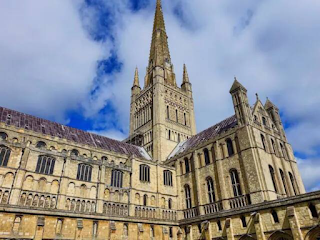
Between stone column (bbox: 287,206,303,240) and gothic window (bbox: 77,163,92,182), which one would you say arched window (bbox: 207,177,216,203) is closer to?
stone column (bbox: 287,206,303,240)

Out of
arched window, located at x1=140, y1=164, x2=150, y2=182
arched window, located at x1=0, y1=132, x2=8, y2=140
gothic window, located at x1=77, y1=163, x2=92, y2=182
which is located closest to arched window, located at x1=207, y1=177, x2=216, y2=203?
arched window, located at x1=140, y1=164, x2=150, y2=182

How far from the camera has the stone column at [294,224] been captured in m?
20.0

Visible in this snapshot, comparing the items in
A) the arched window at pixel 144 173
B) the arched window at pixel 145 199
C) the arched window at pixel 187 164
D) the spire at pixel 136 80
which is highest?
the spire at pixel 136 80

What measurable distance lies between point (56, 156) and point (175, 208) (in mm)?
19984

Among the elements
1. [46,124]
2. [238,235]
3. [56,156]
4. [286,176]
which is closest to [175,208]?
[238,235]

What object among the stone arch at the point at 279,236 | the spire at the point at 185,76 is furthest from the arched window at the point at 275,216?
the spire at the point at 185,76

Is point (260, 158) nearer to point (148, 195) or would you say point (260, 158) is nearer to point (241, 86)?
point (241, 86)

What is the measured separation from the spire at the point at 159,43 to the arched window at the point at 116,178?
33.0m

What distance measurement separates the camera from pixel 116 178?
Answer: 115 ft

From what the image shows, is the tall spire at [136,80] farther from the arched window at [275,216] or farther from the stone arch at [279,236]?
the stone arch at [279,236]

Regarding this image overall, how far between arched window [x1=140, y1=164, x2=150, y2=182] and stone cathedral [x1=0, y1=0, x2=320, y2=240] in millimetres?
233

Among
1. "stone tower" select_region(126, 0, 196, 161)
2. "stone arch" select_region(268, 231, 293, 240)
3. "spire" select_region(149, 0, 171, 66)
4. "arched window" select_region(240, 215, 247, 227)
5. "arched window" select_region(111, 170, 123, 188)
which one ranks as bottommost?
"stone arch" select_region(268, 231, 293, 240)

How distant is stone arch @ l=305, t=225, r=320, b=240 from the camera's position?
772 inches

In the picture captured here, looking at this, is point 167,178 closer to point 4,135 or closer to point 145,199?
point 145,199
